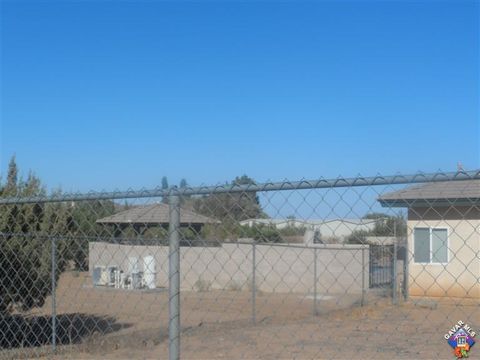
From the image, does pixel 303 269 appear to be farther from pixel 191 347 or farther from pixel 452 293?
pixel 191 347

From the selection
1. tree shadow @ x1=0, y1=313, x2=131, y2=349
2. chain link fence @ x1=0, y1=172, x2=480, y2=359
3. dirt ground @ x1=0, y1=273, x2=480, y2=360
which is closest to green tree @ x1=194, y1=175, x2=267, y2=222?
chain link fence @ x1=0, y1=172, x2=480, y2=359

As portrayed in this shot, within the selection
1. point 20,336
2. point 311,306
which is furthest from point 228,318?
point 20,336

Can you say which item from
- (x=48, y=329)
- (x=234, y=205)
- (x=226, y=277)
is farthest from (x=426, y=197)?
(x=226, y=277)

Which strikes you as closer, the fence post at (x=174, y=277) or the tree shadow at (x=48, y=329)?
the fence post at (x=174, y=277)

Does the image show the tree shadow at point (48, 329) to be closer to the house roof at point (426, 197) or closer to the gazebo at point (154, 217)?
the gazebo at point (154, 217)

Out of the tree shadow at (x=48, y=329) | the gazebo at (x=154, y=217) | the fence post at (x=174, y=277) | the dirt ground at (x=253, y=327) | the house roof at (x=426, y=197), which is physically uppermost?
the house roof at (x=426, y=197)

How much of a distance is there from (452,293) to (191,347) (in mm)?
10766

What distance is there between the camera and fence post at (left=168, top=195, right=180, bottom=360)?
377cm

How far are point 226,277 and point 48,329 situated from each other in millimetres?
13157

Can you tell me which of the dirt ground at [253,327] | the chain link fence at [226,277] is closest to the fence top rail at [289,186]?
the chain link fence at [226,277]

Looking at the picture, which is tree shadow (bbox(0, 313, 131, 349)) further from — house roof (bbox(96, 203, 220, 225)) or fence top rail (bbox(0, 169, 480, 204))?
fence top rail (bbox(0, 169, 480, 204))

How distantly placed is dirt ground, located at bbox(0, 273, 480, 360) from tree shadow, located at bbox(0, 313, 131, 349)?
0.05 m

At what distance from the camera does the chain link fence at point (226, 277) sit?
13.6 feet

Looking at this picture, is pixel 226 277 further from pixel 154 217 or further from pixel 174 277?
pixel 174 277
